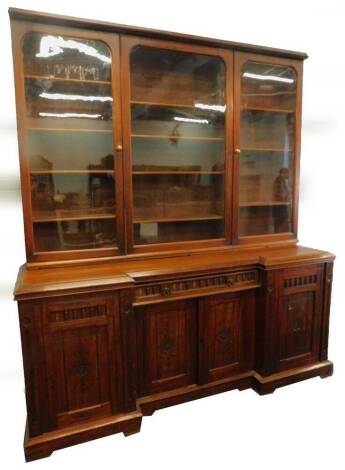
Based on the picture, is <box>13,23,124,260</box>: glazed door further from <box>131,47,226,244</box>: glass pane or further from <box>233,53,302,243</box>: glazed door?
<box>233,53,302,243</box>: glazed door

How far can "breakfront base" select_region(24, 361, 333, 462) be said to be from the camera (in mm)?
1510

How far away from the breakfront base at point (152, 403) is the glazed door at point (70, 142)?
907mm

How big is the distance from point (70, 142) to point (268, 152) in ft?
4.68

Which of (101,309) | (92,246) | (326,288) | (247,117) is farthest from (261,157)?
(101,309)

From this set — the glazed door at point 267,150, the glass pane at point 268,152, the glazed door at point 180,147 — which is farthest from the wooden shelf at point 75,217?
the glass pane at point 268,152

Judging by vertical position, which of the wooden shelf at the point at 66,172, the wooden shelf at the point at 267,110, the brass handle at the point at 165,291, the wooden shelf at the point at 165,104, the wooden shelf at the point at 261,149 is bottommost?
the brass handle at the point at 165,291

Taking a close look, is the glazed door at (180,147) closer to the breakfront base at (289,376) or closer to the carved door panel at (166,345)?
the carved door panel at (166,345)

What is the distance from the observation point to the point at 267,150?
2.24 m

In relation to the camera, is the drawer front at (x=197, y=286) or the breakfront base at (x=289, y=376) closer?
the drawer front at (x=197, y=286)

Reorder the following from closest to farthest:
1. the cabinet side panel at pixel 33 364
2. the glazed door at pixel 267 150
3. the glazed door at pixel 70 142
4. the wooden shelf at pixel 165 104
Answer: the cabinet side panel at pixel 33 364 < the glazed door at pixel 70 142 < the wooden shelf at pixel 165 104 < the glazed door at pixel 267 150

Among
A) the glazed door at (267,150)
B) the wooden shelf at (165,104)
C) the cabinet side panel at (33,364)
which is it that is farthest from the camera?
the glazed door at (267,150)

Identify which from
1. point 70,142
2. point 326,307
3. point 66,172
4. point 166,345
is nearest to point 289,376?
point 326,307

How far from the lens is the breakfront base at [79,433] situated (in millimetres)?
1494

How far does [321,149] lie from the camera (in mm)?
2553
